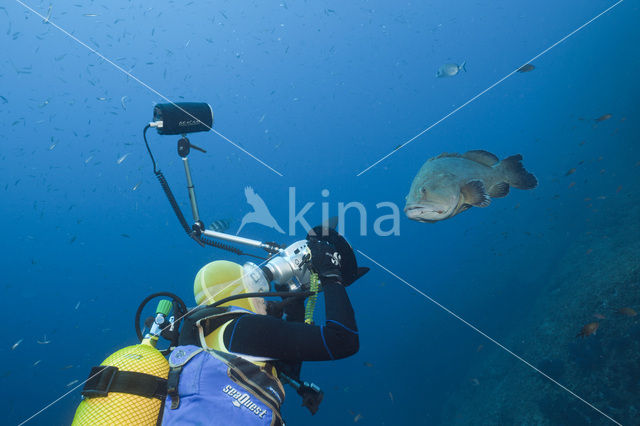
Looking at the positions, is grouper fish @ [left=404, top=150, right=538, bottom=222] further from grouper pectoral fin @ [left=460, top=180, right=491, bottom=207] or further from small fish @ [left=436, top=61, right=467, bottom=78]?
small fish @ [left=436, top=61, right=467, bottom=78]

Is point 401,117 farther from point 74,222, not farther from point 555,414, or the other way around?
point 555,414

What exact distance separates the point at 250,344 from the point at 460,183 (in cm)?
277

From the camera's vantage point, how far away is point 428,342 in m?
15.9

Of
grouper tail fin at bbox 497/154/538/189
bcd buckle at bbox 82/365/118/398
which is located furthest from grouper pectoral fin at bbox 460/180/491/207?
bcd buckle at bbox 82/365/118/398

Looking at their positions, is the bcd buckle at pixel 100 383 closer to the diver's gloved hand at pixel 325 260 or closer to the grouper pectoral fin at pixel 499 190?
the diver's gloved hand at pixel 325 260

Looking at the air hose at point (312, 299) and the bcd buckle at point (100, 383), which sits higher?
the bcd buckle at point (100, 383)

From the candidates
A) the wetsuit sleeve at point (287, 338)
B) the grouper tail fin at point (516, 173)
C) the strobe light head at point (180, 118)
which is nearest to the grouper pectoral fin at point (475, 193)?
the grouper tail fin at point (516, 173)

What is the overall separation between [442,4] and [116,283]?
5106cm

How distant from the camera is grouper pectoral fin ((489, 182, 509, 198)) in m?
3.71

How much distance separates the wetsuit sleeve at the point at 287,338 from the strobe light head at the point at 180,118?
1747 mm

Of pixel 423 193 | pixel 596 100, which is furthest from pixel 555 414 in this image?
pixel 596 100

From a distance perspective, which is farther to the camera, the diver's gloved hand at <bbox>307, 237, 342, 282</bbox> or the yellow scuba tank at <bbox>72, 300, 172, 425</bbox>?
the diver's gloved hand at <bbox>307, 237, 342, 282</bbox>

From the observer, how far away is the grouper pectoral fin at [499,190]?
146 inches

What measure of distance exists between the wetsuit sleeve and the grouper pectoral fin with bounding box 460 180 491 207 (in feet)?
7.13
